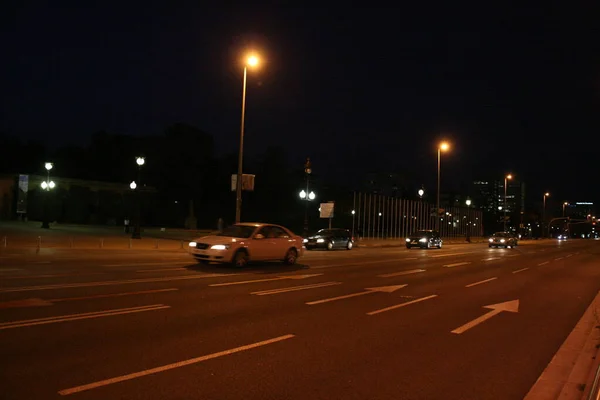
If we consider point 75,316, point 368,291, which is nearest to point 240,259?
point 368,291

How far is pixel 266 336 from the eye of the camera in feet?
29.2

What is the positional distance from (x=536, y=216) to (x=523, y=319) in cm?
15149

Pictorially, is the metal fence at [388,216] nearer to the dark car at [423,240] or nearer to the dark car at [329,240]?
the dark car at [423,240]

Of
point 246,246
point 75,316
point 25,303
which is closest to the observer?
point 75,316

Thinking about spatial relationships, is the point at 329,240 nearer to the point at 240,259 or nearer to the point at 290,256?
the point at 290,256

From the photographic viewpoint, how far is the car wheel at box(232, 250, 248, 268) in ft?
63.1

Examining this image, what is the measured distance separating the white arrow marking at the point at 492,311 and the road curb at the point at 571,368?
168 centimetres

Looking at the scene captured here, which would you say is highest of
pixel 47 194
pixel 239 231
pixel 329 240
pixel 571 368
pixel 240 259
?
pixel 47 194

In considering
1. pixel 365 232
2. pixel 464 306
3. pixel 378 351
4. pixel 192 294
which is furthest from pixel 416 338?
pixel 365 232

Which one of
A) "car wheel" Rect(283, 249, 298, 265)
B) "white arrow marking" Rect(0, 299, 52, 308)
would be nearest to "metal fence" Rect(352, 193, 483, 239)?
"car wheel" Rect(283, 249, 298, 265)

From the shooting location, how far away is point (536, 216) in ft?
496

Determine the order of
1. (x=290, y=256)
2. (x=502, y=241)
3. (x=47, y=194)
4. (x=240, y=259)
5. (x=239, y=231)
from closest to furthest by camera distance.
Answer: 1. (x=240, y=259)
2. (x=239, y=231)
3. (x=290, y=256)
4. (x=502, y=241)
5. (x=47, y=194)

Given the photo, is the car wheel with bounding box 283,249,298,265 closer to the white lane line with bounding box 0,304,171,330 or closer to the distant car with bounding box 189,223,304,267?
the distant car with bounding box 189,223,304,267

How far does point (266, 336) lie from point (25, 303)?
5187mm
